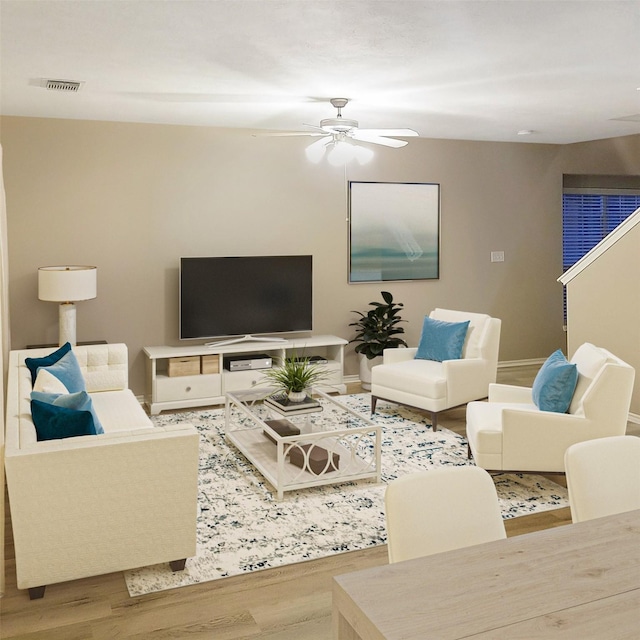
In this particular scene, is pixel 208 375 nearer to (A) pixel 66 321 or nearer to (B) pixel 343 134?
(A) pixel 66 321

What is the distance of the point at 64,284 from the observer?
5.32m

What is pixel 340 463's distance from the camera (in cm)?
434

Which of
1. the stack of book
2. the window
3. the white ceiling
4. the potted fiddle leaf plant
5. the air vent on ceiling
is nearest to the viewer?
the white ceiling

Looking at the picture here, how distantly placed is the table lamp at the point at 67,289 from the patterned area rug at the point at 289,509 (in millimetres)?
1445

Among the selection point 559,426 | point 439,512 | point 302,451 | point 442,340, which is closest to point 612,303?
point 442,340

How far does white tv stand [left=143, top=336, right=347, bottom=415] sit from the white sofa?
8.88ft

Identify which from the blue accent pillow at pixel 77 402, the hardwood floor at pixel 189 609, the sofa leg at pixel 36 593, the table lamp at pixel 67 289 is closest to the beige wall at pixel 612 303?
the hardwood floor at pixel 189 609

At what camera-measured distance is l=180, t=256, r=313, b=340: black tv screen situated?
20.1 ft

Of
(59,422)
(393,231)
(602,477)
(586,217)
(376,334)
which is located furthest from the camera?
(586,217)

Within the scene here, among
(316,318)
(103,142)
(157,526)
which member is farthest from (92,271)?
(157,526)

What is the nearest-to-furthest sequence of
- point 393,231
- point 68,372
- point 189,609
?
point 189,609 → point 68,372 → point 393,231

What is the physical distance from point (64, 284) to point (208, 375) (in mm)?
1446

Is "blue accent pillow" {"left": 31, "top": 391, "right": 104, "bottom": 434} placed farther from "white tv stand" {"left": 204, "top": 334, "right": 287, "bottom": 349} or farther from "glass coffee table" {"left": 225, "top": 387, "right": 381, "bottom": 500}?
"white tv stand" {"left": 204, "top": 334, "right": 287, "bottom": 349}

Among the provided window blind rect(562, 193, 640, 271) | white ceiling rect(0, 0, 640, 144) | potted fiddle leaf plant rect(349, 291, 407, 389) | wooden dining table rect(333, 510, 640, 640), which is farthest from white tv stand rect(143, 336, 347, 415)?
wooden dining table rect(333, 510, 640, 640)
